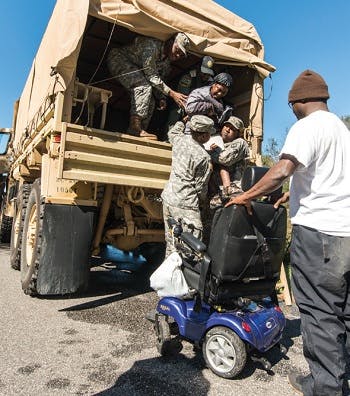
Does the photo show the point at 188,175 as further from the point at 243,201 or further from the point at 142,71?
the point at 142,71

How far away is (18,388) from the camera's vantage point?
2301mm

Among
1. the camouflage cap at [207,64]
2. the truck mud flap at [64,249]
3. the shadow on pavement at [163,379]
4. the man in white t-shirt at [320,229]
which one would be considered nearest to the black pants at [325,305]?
the man in white t-shirt at [320,229]

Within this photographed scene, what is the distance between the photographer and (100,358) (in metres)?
2.80

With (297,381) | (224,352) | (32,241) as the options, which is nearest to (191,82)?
(32,241)

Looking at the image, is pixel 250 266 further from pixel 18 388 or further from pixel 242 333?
pixel 18 388

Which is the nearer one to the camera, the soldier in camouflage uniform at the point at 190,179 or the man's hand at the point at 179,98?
the soldier in camouflage uniform at the point at 190,179

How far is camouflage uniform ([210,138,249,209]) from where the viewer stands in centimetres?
381

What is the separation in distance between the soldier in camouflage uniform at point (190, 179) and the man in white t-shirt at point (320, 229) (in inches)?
45.2

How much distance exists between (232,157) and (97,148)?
1.32 metres

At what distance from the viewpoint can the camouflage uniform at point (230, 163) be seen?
3811mm

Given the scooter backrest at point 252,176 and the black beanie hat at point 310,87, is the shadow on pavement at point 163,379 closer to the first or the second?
the scooter backrest at point 252,176

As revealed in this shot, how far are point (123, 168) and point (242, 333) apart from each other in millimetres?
1864

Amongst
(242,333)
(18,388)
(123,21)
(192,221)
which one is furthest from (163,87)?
(18,388)

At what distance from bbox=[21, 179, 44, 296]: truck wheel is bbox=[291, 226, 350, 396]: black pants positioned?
Result: 254 centimetres
